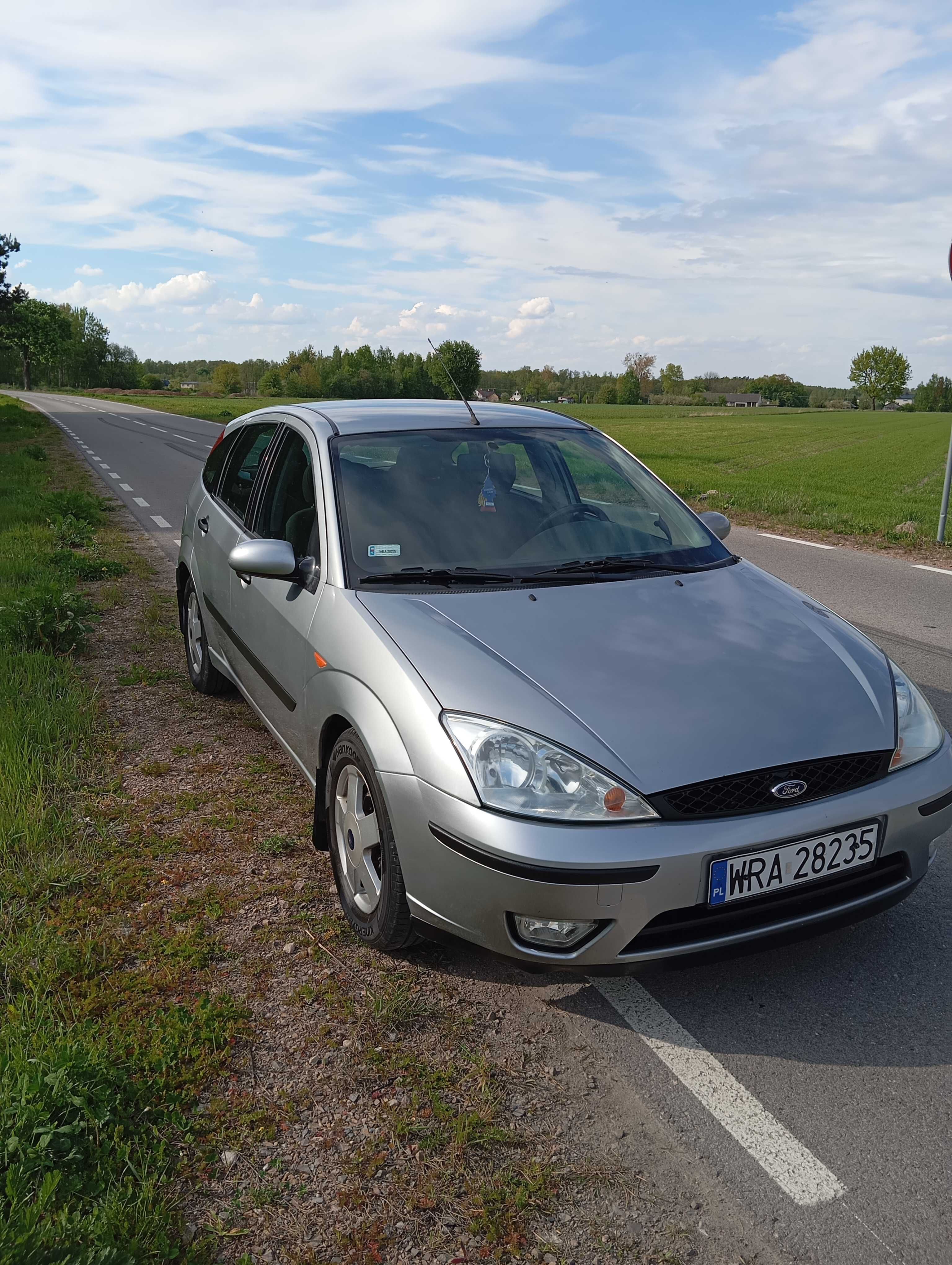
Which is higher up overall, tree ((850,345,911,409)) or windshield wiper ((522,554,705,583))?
tree ((850,345,911,409))

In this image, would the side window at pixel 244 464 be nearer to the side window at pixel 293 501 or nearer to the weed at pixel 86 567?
the side window at pixel 293 501

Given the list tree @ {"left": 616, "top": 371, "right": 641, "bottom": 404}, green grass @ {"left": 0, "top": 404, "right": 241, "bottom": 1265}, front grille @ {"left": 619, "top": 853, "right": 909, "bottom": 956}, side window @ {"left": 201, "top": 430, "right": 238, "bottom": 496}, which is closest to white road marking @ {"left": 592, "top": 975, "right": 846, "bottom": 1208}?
front grille @ {"left": 619, "top": 853, "right": 909, "bottom": 956}

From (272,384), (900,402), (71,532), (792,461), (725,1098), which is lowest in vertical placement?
(725,1098)

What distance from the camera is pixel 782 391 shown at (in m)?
146

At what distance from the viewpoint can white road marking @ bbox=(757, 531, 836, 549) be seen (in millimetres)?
10953

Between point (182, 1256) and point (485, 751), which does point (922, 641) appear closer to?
point (485, 751)

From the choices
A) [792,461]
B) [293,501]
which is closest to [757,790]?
[293,501]

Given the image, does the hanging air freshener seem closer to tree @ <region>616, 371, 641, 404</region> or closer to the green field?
the green field

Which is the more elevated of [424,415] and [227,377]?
[227,377]

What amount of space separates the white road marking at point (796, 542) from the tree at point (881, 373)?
150m

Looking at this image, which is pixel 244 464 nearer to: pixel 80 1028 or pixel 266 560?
pixel 266 560

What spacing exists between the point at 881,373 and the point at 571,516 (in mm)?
161509

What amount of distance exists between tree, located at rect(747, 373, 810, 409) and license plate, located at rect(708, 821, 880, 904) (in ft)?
478

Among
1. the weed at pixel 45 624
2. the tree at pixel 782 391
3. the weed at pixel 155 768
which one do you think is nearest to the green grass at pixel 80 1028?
the weed at pixel 155 768
